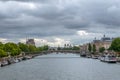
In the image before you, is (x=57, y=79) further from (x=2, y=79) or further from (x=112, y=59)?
(x=112, y=59)

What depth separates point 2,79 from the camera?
72.5m

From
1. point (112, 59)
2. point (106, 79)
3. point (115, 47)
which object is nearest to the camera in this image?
point (106, 79)

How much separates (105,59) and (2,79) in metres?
78.1

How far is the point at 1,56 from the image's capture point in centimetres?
14212

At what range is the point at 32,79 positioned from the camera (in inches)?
2840

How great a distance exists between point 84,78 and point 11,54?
107149 millimetres

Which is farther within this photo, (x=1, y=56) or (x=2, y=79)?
(x=1, y=56)

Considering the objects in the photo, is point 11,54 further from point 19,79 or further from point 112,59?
point 19,79

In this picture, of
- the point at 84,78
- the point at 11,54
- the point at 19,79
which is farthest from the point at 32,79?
the point at 11,54

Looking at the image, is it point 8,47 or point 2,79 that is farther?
point 8,47

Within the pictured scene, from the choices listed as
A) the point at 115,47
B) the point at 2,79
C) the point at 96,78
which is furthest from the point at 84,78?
the point at 115,47

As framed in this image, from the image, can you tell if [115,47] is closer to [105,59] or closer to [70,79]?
[105,59]

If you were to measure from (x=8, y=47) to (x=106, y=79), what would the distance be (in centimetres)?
11260

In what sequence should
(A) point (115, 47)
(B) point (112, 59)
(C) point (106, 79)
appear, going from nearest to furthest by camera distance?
(C) point (106, 79)
(B) point (112, 59)
(A) point (115, 47)
